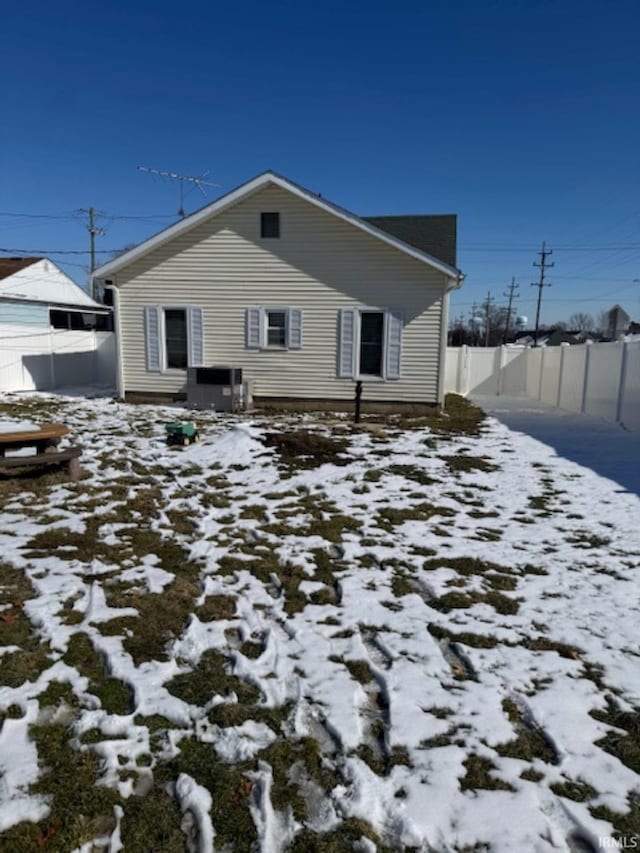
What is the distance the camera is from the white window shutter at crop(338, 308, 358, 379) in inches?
467

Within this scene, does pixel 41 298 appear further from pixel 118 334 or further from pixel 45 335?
pixel 118 334

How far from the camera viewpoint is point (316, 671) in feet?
8.94

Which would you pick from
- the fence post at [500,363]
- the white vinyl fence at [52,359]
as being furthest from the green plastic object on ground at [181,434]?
the fence post at [500,363]

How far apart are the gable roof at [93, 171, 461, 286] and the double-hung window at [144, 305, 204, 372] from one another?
4.25ft

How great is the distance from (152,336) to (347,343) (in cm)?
469

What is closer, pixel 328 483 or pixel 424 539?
pixel 424 539

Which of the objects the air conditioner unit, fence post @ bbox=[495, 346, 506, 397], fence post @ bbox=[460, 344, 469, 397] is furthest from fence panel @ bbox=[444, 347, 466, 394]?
the air conditioner unit

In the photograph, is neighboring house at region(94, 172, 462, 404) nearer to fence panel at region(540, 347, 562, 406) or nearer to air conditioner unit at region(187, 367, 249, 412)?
air conditioner unit at region(187, 367, 249, 412)

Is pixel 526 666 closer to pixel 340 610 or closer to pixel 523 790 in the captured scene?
pixel 523 790

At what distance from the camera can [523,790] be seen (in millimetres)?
2021

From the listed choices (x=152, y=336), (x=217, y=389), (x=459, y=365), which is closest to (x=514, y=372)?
(x=459, y=365)

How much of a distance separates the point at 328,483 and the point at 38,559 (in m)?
3.19

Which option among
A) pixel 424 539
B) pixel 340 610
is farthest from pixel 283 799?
pixel 424 539

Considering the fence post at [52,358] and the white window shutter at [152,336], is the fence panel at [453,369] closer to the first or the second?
the white window shutter at [152,336]
